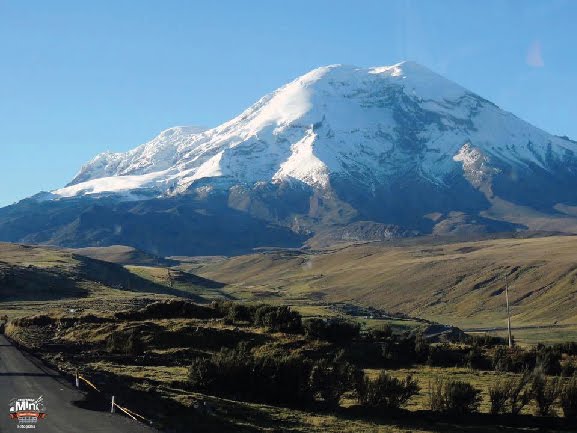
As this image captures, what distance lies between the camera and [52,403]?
25891mm

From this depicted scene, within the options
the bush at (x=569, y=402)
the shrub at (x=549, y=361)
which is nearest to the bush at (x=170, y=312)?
the shrub at (x=549, y=361)

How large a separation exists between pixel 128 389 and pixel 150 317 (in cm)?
3395

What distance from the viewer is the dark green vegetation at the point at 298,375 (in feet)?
93.8

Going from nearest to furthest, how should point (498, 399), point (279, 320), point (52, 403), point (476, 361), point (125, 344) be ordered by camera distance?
1. point (52, 403)
2. point (498, 399)
3. point (125, 344)
4. point (476, 361)
5. point (279, 320)

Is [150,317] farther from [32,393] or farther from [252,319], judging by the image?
[32,393]

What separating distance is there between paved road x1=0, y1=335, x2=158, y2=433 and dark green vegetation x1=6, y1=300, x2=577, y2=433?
4.59ft

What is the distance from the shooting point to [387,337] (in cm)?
5881

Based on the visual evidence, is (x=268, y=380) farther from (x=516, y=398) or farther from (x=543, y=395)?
(x=543, y=395)

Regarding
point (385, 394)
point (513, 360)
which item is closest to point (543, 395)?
point (385, 394)

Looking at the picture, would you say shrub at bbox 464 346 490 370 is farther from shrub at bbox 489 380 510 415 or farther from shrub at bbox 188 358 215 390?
shrub at bbox 188 358 215 390

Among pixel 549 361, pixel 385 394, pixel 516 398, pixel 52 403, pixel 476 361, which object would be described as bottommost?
pixel 476 361

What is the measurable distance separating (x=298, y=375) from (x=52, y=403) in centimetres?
1168

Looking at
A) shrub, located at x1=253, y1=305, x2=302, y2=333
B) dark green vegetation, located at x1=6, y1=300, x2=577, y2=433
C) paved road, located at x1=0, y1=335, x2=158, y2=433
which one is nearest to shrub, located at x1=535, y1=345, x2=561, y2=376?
dark green vegetation, located at x1=6, y1=300, x2=577, y2=433

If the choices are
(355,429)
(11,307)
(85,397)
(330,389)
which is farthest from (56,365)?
(11,307)
